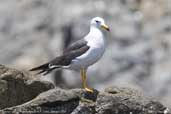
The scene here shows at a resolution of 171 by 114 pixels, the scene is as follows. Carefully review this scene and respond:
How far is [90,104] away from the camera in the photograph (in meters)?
17.2

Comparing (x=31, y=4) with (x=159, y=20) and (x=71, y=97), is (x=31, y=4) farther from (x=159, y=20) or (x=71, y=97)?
(x=71, y=97)

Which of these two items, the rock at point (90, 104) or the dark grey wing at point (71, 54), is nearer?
the rock at point (90, 104)

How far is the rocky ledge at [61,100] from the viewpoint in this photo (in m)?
16.7

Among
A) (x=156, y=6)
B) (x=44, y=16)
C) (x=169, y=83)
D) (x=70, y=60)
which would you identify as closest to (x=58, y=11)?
(x=44, y=16)

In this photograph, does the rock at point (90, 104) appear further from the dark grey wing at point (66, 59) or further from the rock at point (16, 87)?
the dark grey wing at point (66, 59)

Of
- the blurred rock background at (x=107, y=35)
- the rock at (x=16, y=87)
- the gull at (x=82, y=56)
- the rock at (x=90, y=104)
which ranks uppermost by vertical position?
the blurred rock background at (x=107, y=35)

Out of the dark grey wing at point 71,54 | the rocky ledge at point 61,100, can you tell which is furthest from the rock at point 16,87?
the dark grey wing at point 71,54

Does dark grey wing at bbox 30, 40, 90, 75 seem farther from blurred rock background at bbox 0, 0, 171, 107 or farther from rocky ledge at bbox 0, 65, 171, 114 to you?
blurred rock background at bbox 0, 0, 171, 107

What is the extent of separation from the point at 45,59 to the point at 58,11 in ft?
16.1

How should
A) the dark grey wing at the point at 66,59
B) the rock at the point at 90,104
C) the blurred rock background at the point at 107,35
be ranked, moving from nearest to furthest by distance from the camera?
the rock at the point at 90,104 < the dark grey wing at the point at 66,59 < the blurred rock background at the point at 107,35

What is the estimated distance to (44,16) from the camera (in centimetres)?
5350

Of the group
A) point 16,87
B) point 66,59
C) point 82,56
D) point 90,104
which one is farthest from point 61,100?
point 66,59

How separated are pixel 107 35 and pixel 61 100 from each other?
106 feet

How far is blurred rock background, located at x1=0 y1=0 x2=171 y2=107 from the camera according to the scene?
45.5m
